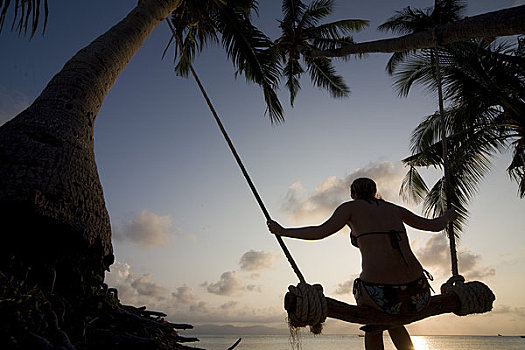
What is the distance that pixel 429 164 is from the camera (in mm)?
9867

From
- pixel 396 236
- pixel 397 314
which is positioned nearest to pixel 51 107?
pixel 396 236

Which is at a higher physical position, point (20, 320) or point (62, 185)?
point (62, 185)

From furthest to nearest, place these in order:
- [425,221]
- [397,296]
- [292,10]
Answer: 1. [292,10]
2. [425,221]
3. [397,296]

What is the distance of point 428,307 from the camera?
253cm

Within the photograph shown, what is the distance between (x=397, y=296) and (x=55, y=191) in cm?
217

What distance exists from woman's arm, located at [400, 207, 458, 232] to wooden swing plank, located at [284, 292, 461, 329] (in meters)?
0.52

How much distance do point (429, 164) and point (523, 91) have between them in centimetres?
→ 262

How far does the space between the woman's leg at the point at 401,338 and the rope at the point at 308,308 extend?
67 cm

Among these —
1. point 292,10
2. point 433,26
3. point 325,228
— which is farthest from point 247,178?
point 292,10

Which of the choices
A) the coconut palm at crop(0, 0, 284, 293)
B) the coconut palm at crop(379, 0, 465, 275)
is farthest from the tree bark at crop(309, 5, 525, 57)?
the coconut palm at crop(0, 0, 284, 293)

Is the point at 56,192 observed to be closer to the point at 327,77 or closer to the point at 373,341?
the point at 373,341

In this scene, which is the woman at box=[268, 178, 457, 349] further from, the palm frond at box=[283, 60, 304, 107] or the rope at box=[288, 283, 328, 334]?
the palm frond at box=[283, 60, 304, 107]

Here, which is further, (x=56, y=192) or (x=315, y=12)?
(x=315, y=12)

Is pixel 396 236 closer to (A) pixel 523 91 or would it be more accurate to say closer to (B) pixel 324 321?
(B) pixel 324 321
